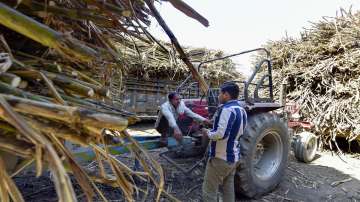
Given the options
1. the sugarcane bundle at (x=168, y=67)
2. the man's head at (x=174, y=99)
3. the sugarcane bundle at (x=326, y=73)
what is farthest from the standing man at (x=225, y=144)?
the sugarcane bundle at (x=168, y=67)

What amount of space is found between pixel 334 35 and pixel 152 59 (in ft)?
16.8

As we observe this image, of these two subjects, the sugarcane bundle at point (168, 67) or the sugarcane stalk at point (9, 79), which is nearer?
the sugarcane stalk at point (9, 79)

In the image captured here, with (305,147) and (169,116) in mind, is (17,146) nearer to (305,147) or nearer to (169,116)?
(169,116)

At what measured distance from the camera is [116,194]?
4199mm

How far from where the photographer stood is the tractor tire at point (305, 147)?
6.98 metres

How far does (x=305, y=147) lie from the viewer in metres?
6.98

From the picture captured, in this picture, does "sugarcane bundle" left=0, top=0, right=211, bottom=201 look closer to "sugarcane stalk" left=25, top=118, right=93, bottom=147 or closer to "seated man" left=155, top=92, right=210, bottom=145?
"sugarcane stalk" left=25, top=118, right=93, bottom=147

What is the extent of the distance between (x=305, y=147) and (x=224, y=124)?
3929mm

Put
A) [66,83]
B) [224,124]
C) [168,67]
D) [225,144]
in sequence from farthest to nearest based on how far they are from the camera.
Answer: [168,67], [225,144], [224,124], [66,83]

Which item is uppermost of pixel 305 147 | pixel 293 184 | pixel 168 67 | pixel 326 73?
pixel 168 67

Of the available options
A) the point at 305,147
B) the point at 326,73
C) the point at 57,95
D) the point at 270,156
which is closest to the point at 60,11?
the point at 57,95

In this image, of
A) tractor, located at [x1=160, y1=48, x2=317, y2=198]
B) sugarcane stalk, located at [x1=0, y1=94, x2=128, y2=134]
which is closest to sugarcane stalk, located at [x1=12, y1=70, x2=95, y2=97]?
sugarcane stalk, located at [x1=0, y1=94, x2=128, y2=134]

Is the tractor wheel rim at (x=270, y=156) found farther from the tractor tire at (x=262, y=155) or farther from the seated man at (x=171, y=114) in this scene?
the seated man at (x=171, y=114)

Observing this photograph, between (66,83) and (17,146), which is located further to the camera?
(66,83)
